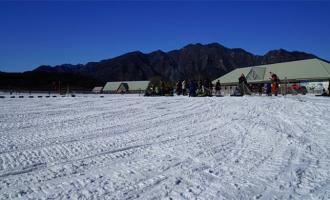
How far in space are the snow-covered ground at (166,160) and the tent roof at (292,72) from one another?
53554mm

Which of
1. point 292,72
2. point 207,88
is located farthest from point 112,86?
point 207,88

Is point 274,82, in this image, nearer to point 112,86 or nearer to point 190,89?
point 190,89

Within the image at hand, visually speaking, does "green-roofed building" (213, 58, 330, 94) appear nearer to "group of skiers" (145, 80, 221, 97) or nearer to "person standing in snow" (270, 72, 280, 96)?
"group of skiers" (145, 80, 221, 97)

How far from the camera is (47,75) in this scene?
150000mm

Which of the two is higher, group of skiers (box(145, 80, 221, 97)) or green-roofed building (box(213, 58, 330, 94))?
green-roofed building (box(213, 58, 330, 94))

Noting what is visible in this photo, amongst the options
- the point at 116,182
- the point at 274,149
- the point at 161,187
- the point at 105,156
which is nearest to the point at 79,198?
the point at 116,182

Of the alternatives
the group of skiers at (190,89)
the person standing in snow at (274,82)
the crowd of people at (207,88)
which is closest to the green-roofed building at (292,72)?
the group of skiers at (190,89)

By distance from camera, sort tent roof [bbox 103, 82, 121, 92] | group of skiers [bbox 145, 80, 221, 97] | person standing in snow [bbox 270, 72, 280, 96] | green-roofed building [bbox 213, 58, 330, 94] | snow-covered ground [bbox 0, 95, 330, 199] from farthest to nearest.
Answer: tent roof [bbox 103, 82, 121, 92] < green-roofed building [bbox 213, 58, 330, 94] < group of skiers [bbox 145, 80, 221, 97] < person standing in snow [bbox 270, 72, 280, 96] < snow-covered ground [bbox 0, 95, 330, 199]

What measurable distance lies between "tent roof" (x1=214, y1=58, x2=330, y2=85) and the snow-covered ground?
53.6 metres

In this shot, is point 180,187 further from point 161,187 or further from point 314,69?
point 314,69

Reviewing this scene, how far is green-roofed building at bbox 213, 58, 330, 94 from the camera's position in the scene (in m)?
58.8

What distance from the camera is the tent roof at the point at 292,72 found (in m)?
58.9

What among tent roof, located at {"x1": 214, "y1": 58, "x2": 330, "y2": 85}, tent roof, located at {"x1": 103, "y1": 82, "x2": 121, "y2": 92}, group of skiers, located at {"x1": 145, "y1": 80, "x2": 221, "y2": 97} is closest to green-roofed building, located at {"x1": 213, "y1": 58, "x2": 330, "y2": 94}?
tent roof, located at {"x1": 214, "y1": 58, "x2": 330, "y2": 85}

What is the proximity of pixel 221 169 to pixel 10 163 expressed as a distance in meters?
3.43
